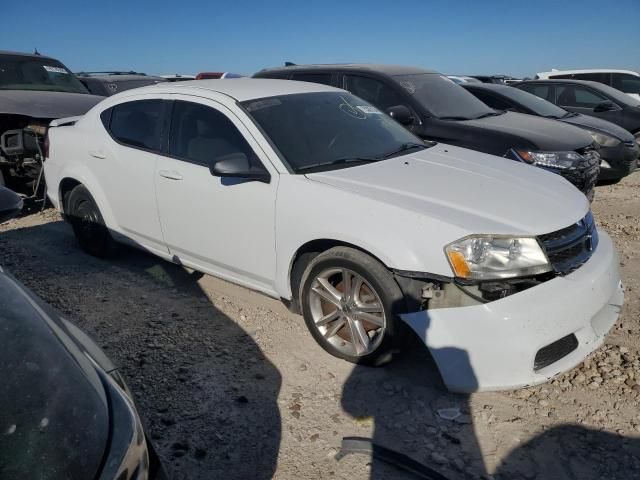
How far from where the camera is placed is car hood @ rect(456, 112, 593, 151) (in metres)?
5.80

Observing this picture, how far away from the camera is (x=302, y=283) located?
326cm

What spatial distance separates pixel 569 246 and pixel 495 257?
19.8 inches

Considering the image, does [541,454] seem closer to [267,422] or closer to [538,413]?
[538,413]

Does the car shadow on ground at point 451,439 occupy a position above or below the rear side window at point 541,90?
below

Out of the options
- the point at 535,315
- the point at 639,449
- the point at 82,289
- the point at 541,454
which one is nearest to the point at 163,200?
the point at 82,289

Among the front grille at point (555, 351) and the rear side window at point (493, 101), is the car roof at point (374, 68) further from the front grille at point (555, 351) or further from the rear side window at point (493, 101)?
the front grille at point (555, 351)

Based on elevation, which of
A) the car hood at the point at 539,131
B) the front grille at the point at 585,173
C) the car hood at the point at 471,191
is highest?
the car hood at the point at 471,191

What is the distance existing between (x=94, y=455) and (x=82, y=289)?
328cm

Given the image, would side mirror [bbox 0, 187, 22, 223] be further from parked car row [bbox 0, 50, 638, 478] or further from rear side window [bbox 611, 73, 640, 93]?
rear side window [bbox 611, 73, 640, 93]

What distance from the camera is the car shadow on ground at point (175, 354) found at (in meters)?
2.58

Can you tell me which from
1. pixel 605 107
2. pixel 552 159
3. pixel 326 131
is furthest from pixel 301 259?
pixel 605 107

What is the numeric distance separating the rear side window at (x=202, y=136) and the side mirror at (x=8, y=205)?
140 centimetres

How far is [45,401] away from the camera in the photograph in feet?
4.98

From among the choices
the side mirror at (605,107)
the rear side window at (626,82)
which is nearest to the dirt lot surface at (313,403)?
the side mirror at (605,107)
